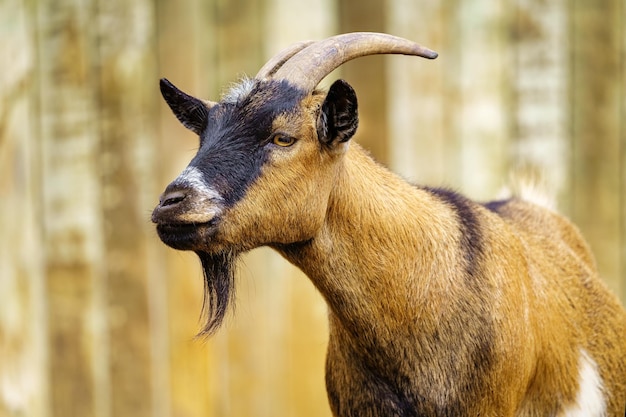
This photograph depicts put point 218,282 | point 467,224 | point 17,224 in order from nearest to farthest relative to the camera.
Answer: point 218,282 < point 467,224 < point 17,224

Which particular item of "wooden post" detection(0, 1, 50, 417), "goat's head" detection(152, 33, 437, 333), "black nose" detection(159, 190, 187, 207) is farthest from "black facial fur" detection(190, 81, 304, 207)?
"wooden post" detection(0, 1, 50, 417)

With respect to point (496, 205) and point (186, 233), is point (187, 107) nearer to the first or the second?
point (186, 233)

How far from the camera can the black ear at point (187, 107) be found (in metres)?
4.48

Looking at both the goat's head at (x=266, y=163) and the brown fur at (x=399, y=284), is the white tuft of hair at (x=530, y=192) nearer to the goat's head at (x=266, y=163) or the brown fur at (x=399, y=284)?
the brown fur at (x=399, y=284)

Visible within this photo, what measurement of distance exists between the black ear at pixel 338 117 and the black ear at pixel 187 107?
1.88ft

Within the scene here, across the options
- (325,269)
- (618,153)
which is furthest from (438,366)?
(618,153)

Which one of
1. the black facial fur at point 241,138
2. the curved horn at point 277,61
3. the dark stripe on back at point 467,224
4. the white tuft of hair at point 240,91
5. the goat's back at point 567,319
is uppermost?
the curved horn at point 277,61

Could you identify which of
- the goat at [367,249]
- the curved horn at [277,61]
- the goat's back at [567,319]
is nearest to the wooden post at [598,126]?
the goat's back at [567,319]

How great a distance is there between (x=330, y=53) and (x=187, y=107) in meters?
0.73

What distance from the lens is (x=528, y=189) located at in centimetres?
619

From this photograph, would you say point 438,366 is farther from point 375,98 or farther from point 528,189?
point 375,98

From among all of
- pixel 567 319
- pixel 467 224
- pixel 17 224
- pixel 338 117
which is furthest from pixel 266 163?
pixel 17 224

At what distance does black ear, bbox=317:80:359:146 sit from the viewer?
4.13 meters

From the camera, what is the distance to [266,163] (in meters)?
4.12
